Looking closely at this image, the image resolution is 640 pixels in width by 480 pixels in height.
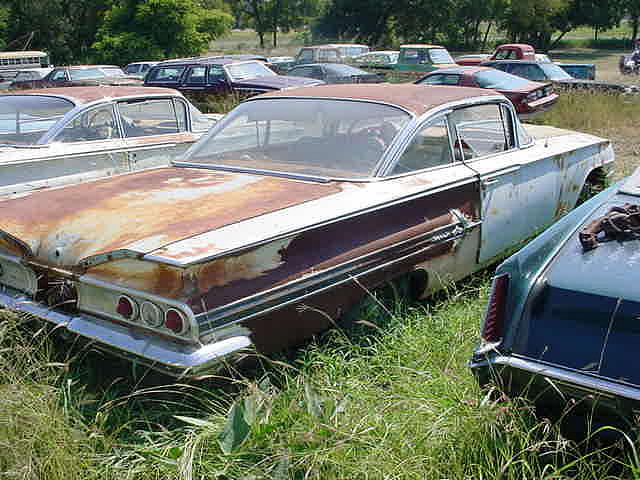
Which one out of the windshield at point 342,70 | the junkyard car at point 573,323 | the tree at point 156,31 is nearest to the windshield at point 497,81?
the windshield at point 342,70

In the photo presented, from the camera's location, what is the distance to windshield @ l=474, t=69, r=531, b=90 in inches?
486

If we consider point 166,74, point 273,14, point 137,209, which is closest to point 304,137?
point 137,209

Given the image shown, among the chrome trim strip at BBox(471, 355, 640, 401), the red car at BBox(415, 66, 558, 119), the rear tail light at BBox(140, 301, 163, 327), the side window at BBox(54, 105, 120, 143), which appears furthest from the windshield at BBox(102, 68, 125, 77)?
the chrome trim strip at BBox(471, 355, 640, 401)

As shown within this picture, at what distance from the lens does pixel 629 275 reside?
7.91ft

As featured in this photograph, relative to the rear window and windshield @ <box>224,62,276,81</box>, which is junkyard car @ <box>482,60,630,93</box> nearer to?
windshield @ <box>224,62,276,81</box>

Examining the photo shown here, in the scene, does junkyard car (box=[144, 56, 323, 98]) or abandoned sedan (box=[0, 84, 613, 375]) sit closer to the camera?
abandoned sedan (box=[0, 84, 613, 375])

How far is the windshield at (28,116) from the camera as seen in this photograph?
604 cm

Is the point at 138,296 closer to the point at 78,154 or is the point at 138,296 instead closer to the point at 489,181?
the point at 489,181

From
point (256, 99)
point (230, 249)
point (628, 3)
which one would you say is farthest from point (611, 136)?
point (628, 3)

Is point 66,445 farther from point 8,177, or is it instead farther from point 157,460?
point 8,177

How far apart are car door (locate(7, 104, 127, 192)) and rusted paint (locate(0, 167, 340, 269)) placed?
203 centimetres

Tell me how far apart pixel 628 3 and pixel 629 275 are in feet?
162

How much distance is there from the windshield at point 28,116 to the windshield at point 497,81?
329 inches

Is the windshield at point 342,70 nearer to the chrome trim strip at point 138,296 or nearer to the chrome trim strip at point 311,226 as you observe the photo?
the chrome trim strip at point 311,226
